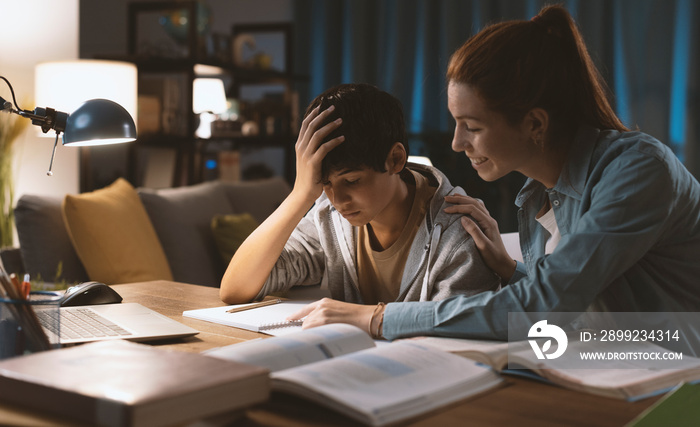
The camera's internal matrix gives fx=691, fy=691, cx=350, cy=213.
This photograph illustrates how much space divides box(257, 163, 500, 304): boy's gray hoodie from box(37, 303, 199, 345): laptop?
1.00ft

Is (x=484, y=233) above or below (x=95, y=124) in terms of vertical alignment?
below

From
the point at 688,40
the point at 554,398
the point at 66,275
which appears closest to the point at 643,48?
the point at 688,40

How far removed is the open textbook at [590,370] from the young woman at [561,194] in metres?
0.07

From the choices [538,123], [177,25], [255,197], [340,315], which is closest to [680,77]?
[255,197]

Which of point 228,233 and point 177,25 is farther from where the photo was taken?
point 177,25

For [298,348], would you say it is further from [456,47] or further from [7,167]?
[456,47]

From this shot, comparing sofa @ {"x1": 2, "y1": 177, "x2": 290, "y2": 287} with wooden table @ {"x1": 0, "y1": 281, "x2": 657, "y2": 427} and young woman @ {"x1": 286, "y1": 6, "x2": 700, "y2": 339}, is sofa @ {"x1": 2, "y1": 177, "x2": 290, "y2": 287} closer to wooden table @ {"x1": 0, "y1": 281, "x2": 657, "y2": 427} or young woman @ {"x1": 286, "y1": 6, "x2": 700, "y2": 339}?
young woman @ {"x1": 286, "y1": 6, "x2": 700, "y2": 339}

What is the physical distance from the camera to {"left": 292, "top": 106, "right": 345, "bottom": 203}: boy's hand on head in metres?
1.30

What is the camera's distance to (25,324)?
85 cm

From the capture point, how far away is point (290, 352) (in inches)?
33.2

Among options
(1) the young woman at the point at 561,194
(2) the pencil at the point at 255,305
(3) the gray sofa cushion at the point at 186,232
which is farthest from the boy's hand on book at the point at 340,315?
(3) the gray sofa cushion at the point at 186,232

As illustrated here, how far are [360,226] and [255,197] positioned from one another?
219 centimetres

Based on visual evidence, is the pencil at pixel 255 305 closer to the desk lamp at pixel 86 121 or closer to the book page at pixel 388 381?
the desk lamp at pixel 86 121

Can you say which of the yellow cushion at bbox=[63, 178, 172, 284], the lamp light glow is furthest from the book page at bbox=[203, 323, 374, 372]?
the lamp light glow
